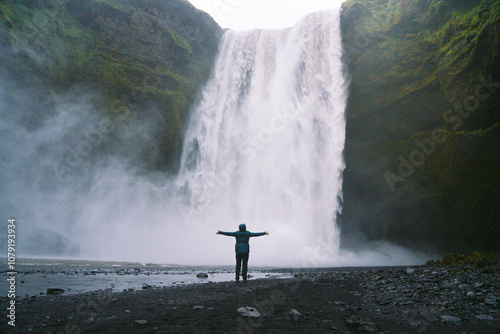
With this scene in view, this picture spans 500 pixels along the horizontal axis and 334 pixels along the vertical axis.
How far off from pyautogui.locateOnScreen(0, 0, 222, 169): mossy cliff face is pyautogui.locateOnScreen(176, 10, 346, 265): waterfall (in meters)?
3.09

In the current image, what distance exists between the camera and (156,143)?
31.0 metres

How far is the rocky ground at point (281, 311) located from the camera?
151 inches

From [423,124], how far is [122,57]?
98.9 feet

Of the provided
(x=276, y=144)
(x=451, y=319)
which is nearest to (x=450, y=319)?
(x=451, y=319)

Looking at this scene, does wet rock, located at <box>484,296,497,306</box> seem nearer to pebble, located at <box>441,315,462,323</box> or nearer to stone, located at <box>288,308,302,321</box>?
pebble, located at <box>441,315,462,323</box>

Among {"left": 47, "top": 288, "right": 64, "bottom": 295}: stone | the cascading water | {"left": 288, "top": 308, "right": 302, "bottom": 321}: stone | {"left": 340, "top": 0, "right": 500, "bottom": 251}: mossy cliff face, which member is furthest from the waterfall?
{"left": 288, "top": 308, "right": 302, "bottom": 321}: stone

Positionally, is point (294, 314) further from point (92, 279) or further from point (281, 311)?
point (92, 279)

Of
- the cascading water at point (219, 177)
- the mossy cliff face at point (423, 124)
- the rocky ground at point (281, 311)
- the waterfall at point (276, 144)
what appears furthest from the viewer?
the waterfall at point (276, 144)

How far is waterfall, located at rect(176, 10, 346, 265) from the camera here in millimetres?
25969

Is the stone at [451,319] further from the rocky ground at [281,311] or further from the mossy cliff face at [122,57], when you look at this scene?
the mossy cliff face at [122,57]

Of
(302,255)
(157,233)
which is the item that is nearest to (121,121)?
(157,233)

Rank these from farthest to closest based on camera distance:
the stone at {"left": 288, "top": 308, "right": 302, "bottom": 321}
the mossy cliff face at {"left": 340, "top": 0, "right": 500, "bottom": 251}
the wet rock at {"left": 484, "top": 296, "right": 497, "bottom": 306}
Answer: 1. the mossy cliff face at {"left": 340, "top": 0, "right": 500, "bottom": 251}
2. the wet rock at {"left": 484, "top": 296, "right": 497, "bottom": 306}
3. the stone at {"left": 288, "top": 308, "right": 302, "bottom": 321}

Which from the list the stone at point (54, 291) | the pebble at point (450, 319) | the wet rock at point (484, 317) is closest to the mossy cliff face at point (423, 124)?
the wet rock at point (484, 317)

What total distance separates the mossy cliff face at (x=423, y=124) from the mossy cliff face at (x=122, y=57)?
59.3 ft
